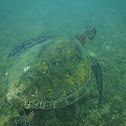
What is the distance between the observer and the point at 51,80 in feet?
7.01

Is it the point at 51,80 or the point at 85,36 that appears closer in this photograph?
the point at 51,80

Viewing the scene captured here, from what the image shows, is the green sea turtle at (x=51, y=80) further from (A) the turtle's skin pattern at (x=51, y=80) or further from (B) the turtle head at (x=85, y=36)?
(B) the turtle head at (x=85, y=36)

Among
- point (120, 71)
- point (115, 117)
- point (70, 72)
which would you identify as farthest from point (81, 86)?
point (120, 71)

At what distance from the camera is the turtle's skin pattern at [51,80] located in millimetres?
1949

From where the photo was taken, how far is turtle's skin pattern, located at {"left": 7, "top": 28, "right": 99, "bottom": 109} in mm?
1949

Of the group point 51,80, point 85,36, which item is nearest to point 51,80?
point 51,80

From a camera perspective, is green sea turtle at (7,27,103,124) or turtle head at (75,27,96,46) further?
turtle head at (75,27,96,46)

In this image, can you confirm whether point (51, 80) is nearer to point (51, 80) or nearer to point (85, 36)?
point (51, 80)

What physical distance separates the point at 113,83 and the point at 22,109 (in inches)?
111

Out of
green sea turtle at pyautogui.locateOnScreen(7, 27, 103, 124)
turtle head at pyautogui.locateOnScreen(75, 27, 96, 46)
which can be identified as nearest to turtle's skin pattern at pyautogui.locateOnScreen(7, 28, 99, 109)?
green sea turtle at pyautogui.locateOnScreen(7, 27, 103, 124)

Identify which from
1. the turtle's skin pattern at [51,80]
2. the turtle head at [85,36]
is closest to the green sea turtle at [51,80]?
the turtle's skin pattern at [51,80]

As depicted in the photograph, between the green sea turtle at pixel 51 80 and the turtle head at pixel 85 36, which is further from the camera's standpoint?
the turtle head at pixel 85 36

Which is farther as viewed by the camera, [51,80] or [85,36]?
[85,36]

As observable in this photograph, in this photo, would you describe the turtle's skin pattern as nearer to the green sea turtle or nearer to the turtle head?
the green sea turtle
